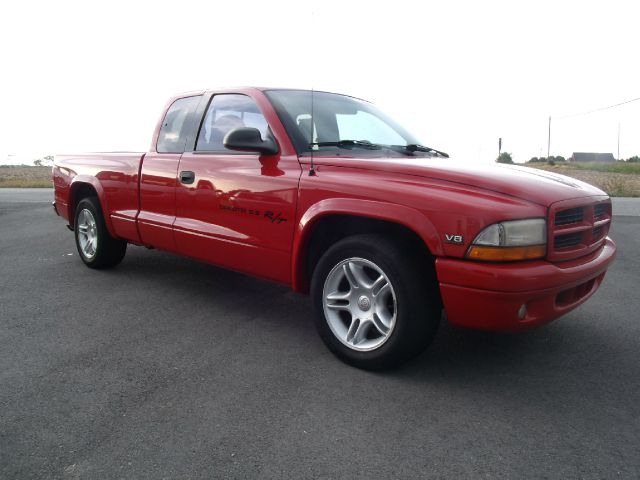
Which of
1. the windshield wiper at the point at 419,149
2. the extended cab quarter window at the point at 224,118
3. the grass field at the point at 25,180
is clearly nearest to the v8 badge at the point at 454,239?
the windshield wiper at the point at 419,149

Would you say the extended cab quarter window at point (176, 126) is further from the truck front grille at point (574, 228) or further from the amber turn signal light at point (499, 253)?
the truck front grille at point (574, 228)

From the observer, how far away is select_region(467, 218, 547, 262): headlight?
2.80 metres

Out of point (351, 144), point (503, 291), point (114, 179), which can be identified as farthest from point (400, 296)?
point (114, 179)

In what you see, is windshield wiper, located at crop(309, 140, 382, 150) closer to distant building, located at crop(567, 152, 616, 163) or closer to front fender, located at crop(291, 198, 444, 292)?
front fender, located at crop(291, 198, 444, 292)

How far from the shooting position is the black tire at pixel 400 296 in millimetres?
3051

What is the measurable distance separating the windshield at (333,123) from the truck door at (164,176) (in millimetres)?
1029

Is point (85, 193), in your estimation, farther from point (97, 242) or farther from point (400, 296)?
point (400, 296)

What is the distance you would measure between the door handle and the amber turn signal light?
240 cm

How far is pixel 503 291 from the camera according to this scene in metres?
2.78

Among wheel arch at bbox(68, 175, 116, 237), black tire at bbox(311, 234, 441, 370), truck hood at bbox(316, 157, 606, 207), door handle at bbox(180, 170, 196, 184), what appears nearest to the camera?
truck hood at bbox(316, 157, 606, 207)

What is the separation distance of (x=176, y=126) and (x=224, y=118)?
0.65 m

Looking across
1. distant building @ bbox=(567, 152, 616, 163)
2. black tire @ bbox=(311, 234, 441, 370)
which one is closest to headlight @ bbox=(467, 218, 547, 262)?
black tire @ bbox=(311, 234, 441, 370)

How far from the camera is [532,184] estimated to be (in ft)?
10.0

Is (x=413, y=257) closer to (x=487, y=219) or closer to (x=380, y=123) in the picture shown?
(x=487, y=219)
